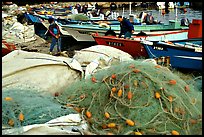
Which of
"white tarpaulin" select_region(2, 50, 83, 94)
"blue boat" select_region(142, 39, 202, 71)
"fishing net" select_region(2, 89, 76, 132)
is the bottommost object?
"blue boat" select_region(142, 39, 202, 71)

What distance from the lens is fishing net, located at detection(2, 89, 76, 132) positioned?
11.4ft

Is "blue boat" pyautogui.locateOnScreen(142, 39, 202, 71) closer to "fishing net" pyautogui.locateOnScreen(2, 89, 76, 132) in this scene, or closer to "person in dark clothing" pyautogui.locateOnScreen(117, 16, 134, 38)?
"person in dark clothing" pyautogui.locateOnScreen(117, 16, 134, 38)

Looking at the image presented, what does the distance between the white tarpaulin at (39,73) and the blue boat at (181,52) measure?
4371 millimetres

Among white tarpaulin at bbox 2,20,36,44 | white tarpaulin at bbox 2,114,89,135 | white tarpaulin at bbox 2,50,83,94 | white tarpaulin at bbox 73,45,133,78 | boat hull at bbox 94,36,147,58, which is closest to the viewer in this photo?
white tarpaulin at bbox 2,114,89,135

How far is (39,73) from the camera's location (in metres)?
4.65

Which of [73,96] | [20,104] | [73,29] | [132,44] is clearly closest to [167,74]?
[73,96]

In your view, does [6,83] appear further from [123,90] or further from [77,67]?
[123,90]

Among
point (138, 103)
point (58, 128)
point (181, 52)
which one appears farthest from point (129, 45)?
point (58, 128)

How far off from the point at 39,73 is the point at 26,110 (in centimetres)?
106

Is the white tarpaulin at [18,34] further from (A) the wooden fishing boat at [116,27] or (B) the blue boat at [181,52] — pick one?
(B) the blue boat at [181,52]

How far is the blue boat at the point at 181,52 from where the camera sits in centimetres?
852

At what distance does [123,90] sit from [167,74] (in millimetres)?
737

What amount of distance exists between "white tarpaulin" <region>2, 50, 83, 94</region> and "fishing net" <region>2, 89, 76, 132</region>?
389 mm

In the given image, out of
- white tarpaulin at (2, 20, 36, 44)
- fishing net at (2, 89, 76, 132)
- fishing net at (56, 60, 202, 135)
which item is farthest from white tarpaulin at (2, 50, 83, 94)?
white tarpaulin at (2, 20, 36, 44)
